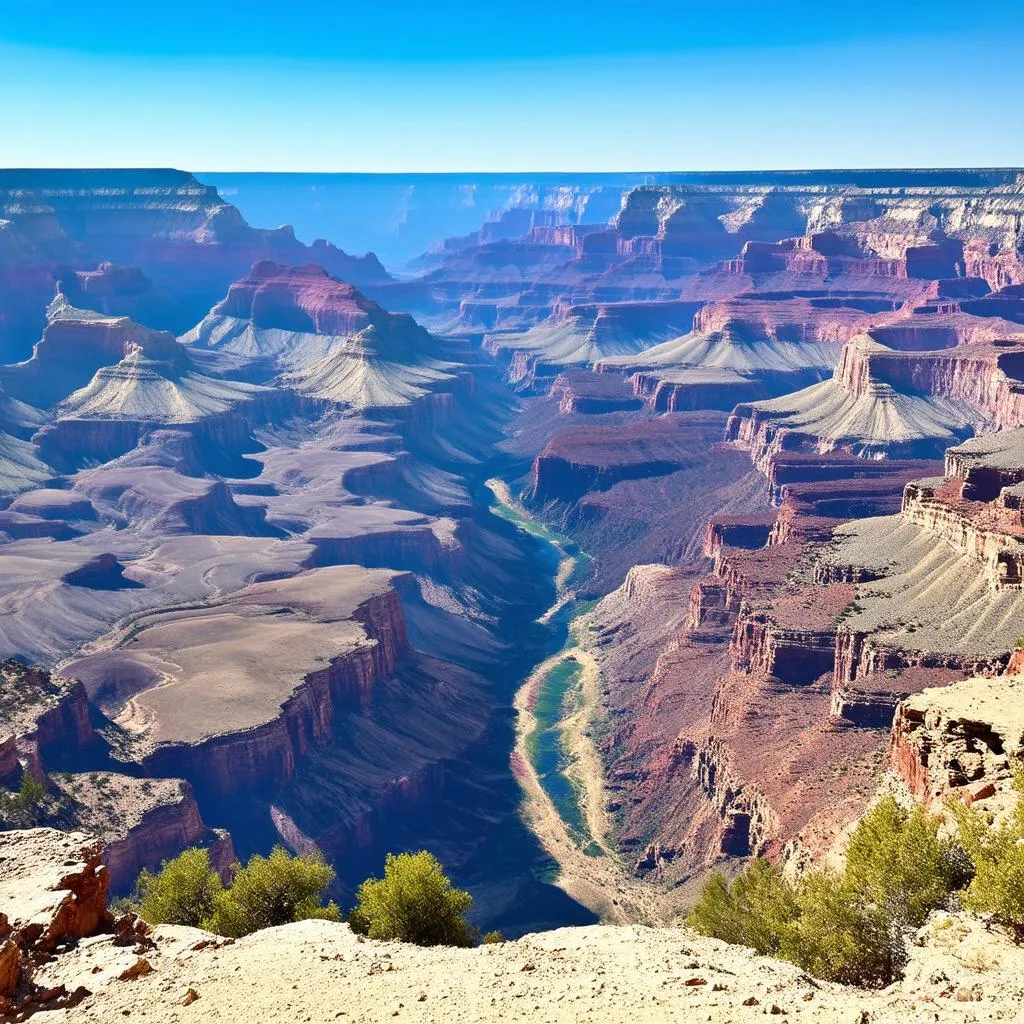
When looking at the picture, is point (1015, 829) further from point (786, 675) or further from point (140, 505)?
point (140, 505)

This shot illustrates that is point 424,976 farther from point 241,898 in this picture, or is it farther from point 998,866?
point 241,898

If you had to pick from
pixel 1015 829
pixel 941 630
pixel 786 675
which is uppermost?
pixel 1015 829

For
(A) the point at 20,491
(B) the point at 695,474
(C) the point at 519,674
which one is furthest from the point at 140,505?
(B) the point at 695,474

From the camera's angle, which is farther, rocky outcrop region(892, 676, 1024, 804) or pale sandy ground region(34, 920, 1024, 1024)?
rocky outcrop region(892, 676, 1024, 804)

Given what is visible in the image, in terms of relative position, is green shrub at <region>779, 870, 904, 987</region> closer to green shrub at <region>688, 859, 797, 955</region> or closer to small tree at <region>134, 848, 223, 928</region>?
green shrub at <region>688, 859, 797, 955</region>

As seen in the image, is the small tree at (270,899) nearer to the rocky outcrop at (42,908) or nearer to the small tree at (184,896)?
the small tree at (184,896)

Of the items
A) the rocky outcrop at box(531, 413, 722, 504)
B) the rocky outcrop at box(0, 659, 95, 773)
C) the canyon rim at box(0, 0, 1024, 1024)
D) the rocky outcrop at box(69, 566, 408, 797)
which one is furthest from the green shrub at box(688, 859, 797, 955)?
the rocky outcrop at box(531, 413, 722, 504)

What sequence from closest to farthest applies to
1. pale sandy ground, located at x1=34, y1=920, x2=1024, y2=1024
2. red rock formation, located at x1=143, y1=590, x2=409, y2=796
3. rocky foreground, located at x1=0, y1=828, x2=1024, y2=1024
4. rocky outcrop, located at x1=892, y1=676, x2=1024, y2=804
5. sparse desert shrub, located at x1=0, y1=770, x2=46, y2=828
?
pale sandy ground, located at x1=34, y1=920, x2=1024, y2=1024 → rocky foreground, located at x1=0, y1=828, x2=1024, y2=1024 → rocky outcrop, located at x1=892, y1=676, x2=1024, y2=804 → sparse desert shrub, located at x1=0, y1=770, x2=46, y2=828 → red rock formation, located at x1=143, y1=590, x2=409, y2=796
